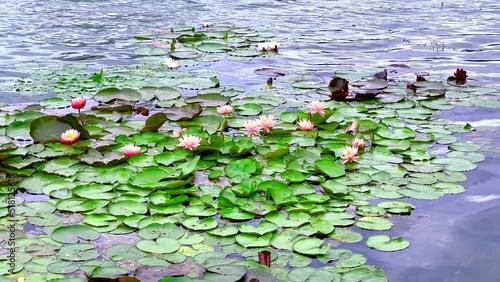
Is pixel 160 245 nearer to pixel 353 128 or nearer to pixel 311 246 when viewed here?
pixel 311 246

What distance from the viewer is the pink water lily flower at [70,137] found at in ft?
11.8

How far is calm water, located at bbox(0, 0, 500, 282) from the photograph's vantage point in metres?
2.69

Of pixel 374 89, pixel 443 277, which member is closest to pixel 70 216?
pixel 443 277

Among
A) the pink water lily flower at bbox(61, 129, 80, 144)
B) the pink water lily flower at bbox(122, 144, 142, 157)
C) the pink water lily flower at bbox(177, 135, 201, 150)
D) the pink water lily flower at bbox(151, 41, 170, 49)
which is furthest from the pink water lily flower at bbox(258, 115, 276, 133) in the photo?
the pink water lily flower at bbox(151, 41, 170, 49)

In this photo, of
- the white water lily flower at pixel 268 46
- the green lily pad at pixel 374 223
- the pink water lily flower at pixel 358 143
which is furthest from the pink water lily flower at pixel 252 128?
the white water lily flower at pixel 268 46

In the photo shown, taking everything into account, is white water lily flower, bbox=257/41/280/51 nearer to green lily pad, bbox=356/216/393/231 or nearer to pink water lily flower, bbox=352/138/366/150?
pink water lily flower, bbox=352/138/366/150

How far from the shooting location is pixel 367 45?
657cm

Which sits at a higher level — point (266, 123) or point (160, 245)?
point (266, 123)

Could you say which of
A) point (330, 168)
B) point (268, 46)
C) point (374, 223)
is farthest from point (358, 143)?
point (268, 46)

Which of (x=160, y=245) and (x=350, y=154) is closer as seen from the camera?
(x=160, y=245)

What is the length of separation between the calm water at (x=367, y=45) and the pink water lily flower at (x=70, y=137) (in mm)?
1195

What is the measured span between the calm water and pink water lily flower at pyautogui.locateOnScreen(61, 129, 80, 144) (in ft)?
3.92

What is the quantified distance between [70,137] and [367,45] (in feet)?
12.1

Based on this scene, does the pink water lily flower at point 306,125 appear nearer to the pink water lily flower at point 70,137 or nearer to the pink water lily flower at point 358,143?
the pink water lily flower at point 358,143
